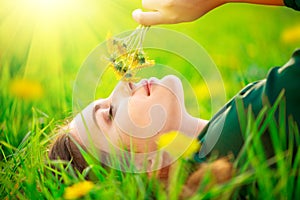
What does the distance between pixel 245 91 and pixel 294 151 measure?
0.21 metres

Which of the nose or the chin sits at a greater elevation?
the chin

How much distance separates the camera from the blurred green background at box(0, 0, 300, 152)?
2041 mm

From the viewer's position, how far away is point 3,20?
220 centimetres

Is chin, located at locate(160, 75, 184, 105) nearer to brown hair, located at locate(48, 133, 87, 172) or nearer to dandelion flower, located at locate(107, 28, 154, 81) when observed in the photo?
dandelion flower, located at locate(107, 28, 154, 81)

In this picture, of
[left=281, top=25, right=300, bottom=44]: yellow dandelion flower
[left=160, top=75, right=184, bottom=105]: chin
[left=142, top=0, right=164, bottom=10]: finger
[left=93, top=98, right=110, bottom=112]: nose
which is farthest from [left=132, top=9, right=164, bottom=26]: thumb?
[left=281, top=25, right=300, bottom=44]: yellow dandelion flower

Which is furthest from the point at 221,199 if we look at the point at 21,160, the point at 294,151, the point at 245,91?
the point at 21,160

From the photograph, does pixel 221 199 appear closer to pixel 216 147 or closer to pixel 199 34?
pixel 216 147

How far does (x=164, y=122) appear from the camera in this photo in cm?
145

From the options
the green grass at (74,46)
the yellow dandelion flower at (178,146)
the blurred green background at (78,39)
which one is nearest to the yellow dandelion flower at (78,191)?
the yellow dandelion flower at (178,146)

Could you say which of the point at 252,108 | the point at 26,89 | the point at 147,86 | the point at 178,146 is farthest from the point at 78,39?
the point at 252,108

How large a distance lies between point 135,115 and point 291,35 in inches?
35.5

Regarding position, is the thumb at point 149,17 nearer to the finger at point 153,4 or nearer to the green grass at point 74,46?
the finger at point 153,4

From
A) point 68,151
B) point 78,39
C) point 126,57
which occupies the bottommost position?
point 68,151

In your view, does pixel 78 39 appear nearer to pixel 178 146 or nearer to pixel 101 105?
pixel 101 105
